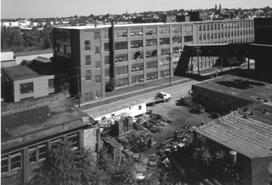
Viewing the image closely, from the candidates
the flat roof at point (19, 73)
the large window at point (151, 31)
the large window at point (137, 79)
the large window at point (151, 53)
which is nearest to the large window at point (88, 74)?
the flat roof at point (19, 73)

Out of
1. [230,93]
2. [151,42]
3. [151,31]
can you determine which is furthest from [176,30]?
[230,93]

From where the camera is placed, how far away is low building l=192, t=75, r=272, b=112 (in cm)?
4525

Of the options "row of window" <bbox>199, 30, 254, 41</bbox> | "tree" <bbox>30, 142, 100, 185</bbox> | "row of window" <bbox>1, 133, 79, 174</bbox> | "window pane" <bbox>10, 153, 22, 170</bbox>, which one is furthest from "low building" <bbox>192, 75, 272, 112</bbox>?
"window pane" <bbox>10, 153, 22, 170</bbox>

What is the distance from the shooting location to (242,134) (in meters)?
29.4

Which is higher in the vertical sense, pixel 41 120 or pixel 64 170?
pixel 41 120

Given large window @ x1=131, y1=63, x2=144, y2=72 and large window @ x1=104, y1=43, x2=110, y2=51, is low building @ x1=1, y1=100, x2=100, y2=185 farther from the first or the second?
large window @ x1=131, y1=63, x2=144, y2=72

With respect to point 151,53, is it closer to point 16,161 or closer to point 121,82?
point 121,82

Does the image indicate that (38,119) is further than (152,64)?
No

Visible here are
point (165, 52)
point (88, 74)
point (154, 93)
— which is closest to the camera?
point (88, 74)

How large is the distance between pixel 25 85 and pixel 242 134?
1482 inches

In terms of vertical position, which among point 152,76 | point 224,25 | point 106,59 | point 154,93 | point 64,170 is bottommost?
point 64,170

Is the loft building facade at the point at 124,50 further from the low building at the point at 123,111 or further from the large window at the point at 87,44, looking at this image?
the low building at the point at 123,111

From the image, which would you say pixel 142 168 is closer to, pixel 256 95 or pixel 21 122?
pixel 21 122

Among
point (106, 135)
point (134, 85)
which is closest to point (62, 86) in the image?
point (134, 85)
